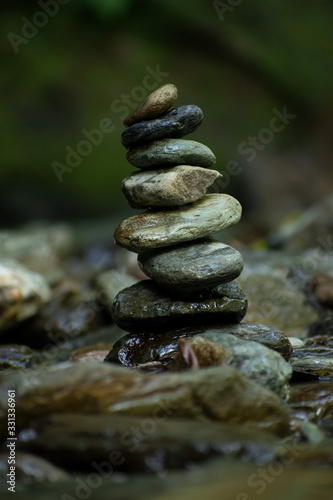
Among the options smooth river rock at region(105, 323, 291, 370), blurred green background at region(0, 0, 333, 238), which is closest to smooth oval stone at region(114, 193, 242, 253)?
smooth river rock at region(105, 323, 291, 370)

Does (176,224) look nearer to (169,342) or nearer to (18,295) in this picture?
(169,342)

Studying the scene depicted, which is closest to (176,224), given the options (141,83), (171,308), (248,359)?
(171,308)

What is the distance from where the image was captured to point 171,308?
4.39 metres

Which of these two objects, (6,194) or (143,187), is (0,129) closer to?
(6,194)

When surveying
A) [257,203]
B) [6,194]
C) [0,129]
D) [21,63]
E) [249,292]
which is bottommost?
[257,203]

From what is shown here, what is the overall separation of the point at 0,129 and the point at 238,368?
12.2 m

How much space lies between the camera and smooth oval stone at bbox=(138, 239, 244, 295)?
4.23 metres

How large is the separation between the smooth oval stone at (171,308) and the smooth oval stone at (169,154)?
101 centimetres

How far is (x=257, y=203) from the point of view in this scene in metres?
14.4

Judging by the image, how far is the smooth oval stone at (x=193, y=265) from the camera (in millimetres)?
4234

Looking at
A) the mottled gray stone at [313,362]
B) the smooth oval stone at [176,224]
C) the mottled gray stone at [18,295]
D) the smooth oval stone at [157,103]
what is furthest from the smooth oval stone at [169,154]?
the mottled gray stone at [18,295]

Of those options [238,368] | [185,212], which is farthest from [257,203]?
[238,368]

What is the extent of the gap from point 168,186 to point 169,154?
26cm

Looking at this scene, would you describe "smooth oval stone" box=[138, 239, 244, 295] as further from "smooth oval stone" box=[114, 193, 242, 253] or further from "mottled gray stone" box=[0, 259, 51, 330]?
"mottled gray stone" box=[0, 259, 51, 330]
